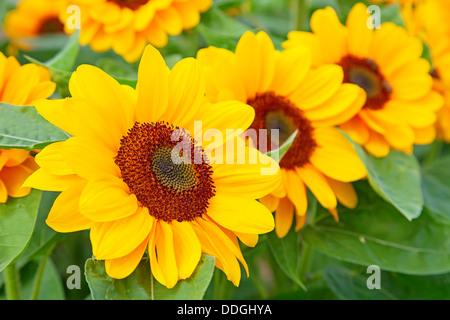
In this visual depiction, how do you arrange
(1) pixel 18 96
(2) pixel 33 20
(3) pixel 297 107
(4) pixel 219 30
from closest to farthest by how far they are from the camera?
(1) pixel 18 96, (3) pixel 297 107, (4) pixel 219 30, (2) pixel 33 20

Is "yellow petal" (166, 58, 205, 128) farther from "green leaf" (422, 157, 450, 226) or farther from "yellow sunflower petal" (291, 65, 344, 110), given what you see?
"green leaf" (422, 157, 450, 226)

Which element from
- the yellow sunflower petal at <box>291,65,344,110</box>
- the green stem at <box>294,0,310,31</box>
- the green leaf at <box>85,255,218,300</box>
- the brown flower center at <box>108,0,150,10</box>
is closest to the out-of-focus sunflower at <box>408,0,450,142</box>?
the green stem at <box>294,0,310,31</box>

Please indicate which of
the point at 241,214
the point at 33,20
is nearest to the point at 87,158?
the point at 241,214

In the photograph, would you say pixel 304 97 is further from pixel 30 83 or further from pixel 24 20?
pixel 24 20

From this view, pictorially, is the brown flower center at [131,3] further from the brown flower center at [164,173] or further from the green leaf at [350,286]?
the green leaf at [350,286]

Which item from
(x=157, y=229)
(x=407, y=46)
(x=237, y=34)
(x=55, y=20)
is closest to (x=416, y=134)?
(x=407, y=46)

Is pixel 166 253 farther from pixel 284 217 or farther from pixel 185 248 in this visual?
pixel 284 217

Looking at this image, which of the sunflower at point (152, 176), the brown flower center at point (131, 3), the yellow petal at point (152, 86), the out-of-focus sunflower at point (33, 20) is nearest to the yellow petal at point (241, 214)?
the sunflower at point (152, 176)
